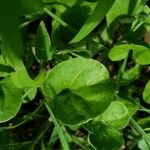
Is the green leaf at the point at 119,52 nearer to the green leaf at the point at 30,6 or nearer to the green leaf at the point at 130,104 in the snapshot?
the green leaf at the point at 130,104

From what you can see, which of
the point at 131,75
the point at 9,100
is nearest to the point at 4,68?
the point at 9,100

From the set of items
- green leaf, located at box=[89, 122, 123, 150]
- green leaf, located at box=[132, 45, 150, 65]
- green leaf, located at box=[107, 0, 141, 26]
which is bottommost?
green leaf, located at box=[89, 122, 123, 150]

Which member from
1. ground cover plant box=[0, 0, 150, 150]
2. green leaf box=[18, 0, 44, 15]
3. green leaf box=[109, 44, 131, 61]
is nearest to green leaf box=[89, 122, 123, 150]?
ground cover plant box=[0, 0, 150, 150]

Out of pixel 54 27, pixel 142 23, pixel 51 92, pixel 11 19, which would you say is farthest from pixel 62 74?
pixel 11 19

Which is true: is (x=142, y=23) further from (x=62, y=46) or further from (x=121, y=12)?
(x=62, y=46)

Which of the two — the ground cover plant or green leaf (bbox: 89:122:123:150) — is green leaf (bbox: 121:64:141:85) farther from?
green leaf (bbox: 89:122:123:150)

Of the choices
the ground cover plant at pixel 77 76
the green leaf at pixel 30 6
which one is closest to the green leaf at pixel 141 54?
the ground cover plant at pixel 77 76

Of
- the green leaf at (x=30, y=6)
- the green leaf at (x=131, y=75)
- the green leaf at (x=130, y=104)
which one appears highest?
the green leaf at (x=30, y=6)
